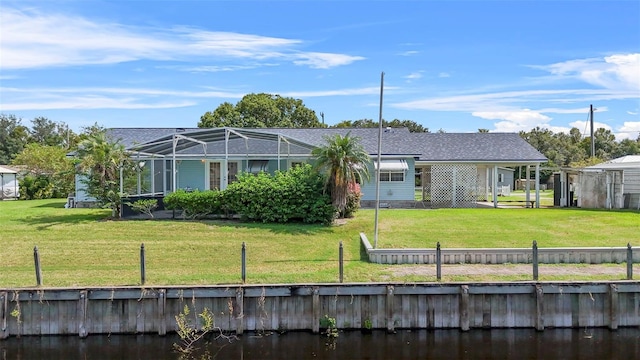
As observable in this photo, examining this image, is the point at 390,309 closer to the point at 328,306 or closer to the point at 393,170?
the point at 328,306

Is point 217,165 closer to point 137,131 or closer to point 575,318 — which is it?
point 137,131

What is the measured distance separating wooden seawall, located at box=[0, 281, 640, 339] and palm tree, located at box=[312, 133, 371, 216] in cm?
812

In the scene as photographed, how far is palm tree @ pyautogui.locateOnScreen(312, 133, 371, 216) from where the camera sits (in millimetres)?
19359

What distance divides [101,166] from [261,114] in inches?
1320

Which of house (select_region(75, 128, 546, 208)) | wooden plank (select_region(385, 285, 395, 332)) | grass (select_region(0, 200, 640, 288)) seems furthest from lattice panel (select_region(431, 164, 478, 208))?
wooden plank (select_region(385, 285, 395, 332))

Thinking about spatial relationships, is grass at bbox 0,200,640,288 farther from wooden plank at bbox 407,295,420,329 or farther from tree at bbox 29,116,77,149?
tree at bbox 29,116,77,149

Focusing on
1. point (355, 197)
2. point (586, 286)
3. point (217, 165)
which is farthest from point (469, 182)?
point (586, 286)

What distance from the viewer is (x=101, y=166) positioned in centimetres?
2062

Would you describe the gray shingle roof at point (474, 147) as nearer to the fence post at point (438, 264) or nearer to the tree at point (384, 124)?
the fence post at point (438, 264)

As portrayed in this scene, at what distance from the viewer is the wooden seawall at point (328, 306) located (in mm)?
11469

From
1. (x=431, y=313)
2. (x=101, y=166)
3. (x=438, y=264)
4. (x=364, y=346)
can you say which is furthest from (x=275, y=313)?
(x=101, y=166)

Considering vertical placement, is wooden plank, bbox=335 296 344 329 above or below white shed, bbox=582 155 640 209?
below

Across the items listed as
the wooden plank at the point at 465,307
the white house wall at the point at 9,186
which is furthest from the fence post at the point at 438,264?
the white house wall at the point at 9,186

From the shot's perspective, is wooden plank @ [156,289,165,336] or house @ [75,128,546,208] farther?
house @ [75,128,546,208]
